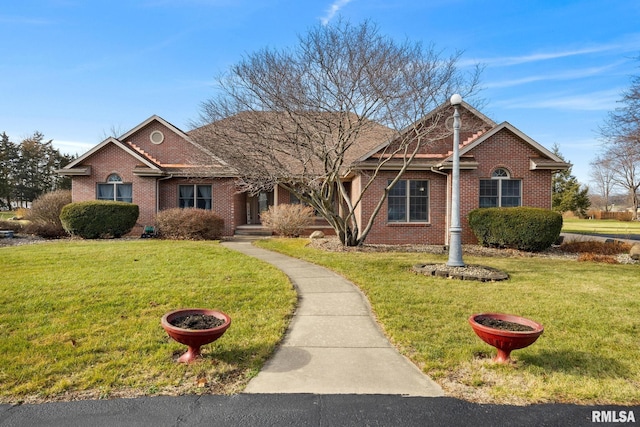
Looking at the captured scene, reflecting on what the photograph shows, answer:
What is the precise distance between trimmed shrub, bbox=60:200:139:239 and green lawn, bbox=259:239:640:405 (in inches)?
418

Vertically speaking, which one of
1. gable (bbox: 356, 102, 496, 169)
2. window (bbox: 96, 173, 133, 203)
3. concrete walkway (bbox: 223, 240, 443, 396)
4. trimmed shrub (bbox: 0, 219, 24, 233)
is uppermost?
gable (bbox: 356, 102, 496, 169)

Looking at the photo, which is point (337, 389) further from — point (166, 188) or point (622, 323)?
point (166, 188)

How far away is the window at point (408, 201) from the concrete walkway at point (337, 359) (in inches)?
358

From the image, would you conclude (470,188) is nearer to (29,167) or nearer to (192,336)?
(192,336)

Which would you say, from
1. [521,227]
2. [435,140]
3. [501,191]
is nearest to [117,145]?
[435,140]

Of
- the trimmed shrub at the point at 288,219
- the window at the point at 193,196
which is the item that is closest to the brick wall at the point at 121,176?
the window at the point at 193,196

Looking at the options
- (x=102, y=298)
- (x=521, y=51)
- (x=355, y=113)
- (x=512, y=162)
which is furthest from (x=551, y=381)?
(x=521, y=51)

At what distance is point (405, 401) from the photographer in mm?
3195

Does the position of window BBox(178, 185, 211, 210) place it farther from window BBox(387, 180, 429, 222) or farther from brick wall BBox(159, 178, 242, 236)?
window BBox(387, 180, 429, 222)

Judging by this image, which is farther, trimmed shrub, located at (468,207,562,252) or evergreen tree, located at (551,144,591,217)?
evergreen tree, located at (551,144,591,217)

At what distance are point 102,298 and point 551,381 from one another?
650cm

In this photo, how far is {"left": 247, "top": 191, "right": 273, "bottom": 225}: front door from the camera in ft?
71.2

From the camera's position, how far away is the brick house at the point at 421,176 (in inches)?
568

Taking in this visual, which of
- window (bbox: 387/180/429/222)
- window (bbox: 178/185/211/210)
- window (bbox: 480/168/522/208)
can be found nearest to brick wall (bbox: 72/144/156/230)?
window (bbox: 178/185/211/210)
